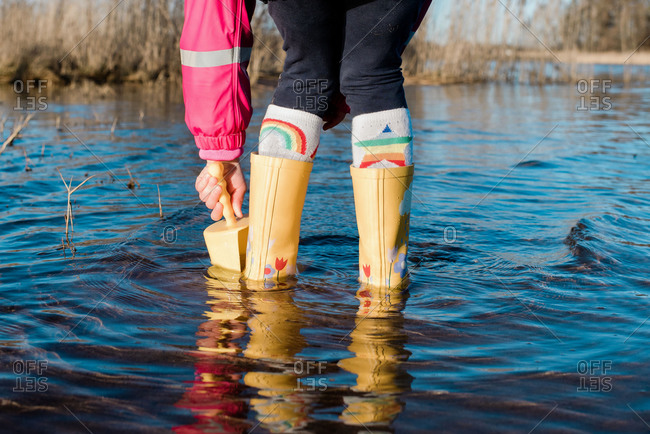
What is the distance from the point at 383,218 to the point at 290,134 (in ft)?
1.32

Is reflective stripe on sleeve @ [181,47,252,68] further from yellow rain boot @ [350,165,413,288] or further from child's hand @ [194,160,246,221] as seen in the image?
yellow rain boot @ [350,165,413,288]

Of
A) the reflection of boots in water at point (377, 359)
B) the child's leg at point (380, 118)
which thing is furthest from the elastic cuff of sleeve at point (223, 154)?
the reflection of boots in water at point (377, 359)

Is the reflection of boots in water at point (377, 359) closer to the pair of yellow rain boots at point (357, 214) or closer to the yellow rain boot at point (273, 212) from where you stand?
the pair of yellow rain boots at point (357, 214)

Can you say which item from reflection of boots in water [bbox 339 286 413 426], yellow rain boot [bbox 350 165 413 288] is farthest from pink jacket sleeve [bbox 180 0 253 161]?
reflection of boots in water [bbox 339 286 413 426]

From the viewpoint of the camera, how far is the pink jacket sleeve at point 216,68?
79.6 inches

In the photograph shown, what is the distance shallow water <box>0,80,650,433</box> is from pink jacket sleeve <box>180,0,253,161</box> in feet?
1.84

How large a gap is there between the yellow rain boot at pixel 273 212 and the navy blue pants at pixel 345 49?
20cm

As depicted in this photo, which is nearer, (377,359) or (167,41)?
(377,359)

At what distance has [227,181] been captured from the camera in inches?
89.7

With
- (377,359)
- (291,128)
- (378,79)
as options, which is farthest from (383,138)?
(377,359)

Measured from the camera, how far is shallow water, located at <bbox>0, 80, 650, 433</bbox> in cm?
145

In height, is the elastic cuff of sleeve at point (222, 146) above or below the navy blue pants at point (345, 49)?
below

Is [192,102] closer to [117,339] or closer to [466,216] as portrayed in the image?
[117,339]

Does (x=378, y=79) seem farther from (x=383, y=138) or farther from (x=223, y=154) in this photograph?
(x=223, y=154)
